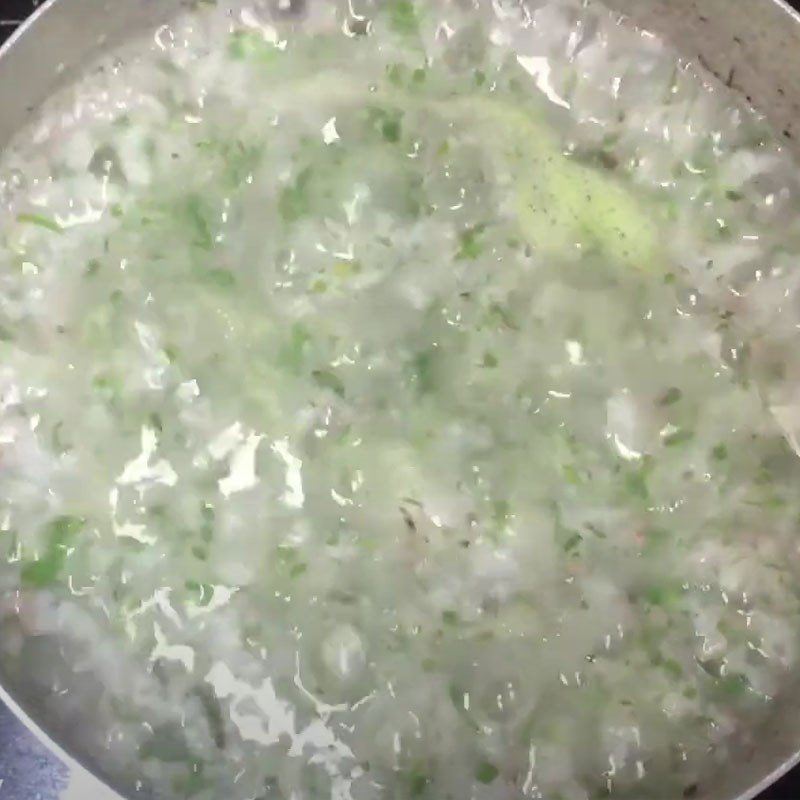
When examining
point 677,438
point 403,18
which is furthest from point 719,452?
point 403,18

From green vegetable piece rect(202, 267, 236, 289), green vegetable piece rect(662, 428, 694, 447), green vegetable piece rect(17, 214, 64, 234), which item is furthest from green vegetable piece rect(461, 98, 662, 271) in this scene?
green vegetable piece rect(17, 214, 64, 234)

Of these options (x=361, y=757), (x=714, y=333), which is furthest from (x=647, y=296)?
(x=361, y=757)

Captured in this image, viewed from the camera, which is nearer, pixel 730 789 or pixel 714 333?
pixel 730 789

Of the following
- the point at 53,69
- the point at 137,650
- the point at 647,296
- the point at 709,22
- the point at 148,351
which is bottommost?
the point at 137,650

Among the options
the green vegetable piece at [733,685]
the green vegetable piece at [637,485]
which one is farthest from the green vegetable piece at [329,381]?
the green vegetable piece at [733,685]

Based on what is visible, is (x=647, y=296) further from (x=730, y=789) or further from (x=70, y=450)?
(x=70, y=450)

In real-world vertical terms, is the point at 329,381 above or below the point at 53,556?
above

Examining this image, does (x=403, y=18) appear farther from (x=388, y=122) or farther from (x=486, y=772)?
(x=486, y=772)
